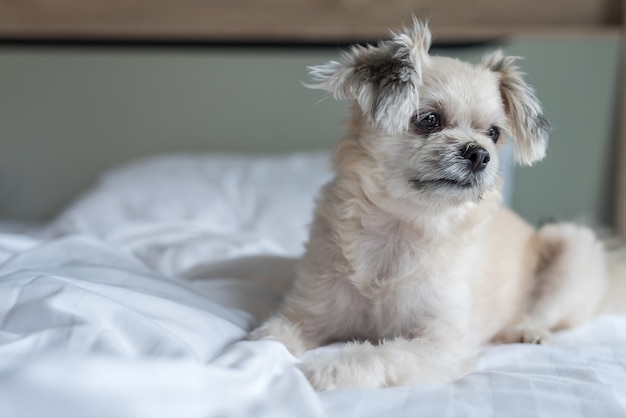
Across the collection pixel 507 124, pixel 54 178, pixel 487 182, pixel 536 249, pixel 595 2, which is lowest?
pixel 54 178

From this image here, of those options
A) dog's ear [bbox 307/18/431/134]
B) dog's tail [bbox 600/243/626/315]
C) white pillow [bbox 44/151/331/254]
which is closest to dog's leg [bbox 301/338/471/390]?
dog's ear [bbox 307/18/431/134]

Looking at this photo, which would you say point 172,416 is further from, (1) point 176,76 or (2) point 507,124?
(1) point 176,76

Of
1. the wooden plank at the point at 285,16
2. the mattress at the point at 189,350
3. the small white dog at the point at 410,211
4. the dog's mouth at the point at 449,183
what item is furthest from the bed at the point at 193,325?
the wooden plank at the point at 285,16

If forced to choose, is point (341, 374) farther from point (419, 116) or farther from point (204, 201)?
point (204, 201)

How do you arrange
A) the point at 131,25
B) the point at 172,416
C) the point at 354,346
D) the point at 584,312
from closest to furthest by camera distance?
the point at 172,416 → the point at 354,346 → the point at 584,312 → the point at 131,25

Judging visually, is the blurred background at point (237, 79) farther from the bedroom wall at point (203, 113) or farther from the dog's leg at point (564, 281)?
the dog's leg at point (564, 281)

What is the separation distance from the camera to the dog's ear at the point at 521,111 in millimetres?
1327

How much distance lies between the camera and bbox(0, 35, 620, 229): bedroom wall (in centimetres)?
260

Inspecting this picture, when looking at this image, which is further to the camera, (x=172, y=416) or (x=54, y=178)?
(x=54, y=178)

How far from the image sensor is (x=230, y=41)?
2684 millimetres

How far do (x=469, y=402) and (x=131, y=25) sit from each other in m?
2.17

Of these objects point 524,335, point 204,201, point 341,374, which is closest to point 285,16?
point 204,201

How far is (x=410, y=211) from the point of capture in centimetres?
126

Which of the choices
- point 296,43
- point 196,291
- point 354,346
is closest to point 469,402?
point 354,346
